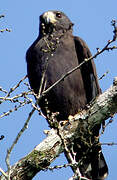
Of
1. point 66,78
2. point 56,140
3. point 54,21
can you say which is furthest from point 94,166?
point 54,21

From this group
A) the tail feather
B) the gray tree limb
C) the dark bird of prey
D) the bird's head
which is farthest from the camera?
the bird's head

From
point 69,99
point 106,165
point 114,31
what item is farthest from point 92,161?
point 114,31

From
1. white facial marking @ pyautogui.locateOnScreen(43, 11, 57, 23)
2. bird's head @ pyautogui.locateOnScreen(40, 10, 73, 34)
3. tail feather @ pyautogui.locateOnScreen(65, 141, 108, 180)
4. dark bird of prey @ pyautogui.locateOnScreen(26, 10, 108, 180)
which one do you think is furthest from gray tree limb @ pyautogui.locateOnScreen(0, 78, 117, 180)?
white facial marking @ pyautogui.locateOnScreen(43, 11, 57, 23)

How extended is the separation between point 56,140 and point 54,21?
2.84m

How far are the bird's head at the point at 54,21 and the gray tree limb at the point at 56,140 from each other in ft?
8.14

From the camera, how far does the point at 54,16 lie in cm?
715

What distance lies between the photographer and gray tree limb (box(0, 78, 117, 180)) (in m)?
4.55

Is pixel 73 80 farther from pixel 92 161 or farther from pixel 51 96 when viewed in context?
pixel 92 161

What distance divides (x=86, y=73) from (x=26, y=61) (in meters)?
0.93

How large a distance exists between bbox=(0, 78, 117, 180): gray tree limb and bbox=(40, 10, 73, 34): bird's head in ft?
8.14

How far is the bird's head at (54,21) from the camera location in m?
6.89

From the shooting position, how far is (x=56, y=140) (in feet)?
15.5

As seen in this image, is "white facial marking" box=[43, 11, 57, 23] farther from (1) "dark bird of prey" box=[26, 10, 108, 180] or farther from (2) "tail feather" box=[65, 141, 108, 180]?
(2) "tail feather" box=[65, 141, 108, 180]

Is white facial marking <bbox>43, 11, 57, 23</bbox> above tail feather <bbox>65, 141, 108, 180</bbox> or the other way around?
above
